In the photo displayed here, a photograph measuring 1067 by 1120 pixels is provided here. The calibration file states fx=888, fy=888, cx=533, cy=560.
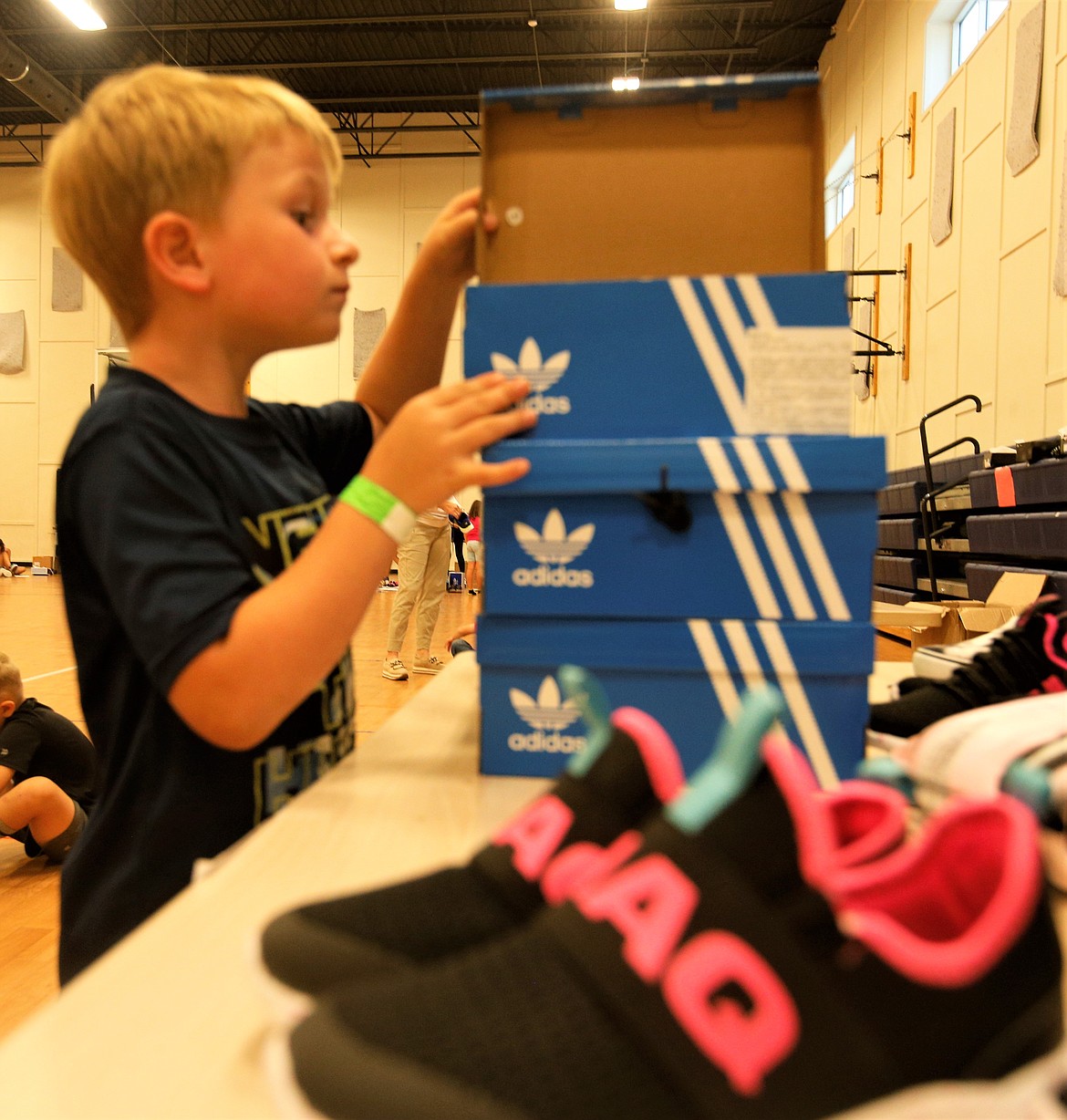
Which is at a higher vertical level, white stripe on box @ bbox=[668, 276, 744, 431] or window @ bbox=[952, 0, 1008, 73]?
window @ bbox=[952, 0, 1008, 73]

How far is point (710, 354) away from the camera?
2.22 ft

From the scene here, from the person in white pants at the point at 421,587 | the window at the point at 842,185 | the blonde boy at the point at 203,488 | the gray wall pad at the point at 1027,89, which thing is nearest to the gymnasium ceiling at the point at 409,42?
the window at the point at 842,185

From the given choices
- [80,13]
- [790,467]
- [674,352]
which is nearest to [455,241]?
[674,352]

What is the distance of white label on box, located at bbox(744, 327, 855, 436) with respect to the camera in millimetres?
667

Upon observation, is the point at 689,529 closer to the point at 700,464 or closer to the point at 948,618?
the point at 700,464

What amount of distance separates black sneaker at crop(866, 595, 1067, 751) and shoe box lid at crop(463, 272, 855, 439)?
276mm

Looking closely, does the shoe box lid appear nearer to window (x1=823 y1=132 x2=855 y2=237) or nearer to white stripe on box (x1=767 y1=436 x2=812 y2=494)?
white stripe on box (x1=767 y1=436 x2=812 y2=494)

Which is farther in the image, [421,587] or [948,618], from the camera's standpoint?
[421,587]

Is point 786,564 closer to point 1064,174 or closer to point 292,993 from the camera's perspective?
point 292,993

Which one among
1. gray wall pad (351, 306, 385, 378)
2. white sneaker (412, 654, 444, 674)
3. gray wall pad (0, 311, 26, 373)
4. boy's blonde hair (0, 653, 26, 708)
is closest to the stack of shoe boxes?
boy's blonde hair (0, 653, 26, 708)

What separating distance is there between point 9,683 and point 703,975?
2.39 m

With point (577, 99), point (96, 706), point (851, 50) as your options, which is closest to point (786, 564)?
point (577, 99)

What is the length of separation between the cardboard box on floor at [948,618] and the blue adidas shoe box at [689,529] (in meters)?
1.39

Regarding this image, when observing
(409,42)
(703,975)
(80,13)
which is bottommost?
(703,975)
